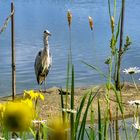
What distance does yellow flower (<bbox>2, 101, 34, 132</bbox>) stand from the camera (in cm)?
62

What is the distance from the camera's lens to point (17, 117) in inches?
24.8

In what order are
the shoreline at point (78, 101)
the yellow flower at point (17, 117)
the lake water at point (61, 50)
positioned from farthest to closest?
the lake water at point (61, 50) < the shoreline at point (78, 101) < the yellow flower at point (17, 117)

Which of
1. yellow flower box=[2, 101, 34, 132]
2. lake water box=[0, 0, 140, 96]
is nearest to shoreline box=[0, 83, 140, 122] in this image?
lake water box=[0, 0, 140, 96]

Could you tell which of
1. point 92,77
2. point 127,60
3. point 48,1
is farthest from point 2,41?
point 48,1

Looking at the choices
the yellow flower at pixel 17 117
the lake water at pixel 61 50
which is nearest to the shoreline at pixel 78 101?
the lake water at pixel 61 50

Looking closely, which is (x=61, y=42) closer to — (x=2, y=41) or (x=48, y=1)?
(x=2, y=41)

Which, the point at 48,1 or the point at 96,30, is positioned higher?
the point at 48,1

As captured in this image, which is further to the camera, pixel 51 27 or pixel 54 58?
pixel 51 27

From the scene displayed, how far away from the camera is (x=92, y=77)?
11.4m

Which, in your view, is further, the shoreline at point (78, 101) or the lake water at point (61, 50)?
the lake water at point (61, 50)

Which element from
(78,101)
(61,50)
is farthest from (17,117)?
(61,50)

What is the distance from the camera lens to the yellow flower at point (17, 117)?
625 mm

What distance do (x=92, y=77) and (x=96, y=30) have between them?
11713 millimetres

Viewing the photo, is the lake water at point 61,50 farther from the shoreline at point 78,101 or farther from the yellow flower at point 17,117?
the yellow flower at point 17,117
